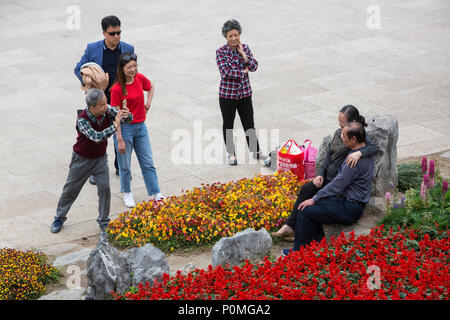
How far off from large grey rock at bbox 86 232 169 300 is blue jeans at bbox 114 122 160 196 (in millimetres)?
Answer: 2270

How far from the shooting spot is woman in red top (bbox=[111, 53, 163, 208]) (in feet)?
26.9

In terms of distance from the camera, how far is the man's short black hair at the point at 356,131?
709 centimetres

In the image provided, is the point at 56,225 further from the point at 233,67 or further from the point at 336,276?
the point at 336,276

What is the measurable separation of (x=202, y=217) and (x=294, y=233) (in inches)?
40.4

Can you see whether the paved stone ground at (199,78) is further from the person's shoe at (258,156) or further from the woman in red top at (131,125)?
the woman in red top at (131,125)

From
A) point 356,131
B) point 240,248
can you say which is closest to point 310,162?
point 356,131

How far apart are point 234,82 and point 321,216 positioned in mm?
3138

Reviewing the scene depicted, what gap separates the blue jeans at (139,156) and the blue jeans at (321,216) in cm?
231

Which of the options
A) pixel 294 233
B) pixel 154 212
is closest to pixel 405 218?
pixel 294 233

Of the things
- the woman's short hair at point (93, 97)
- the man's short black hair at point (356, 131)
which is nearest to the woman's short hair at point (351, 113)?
the man's short black hair at point (356, 131)

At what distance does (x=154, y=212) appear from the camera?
7.86m

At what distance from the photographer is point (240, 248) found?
664cm

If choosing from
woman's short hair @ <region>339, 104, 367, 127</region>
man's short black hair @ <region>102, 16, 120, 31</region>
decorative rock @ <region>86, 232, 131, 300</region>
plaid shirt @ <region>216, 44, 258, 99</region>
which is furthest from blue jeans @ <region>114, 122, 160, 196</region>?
woman's short hair @ <region>339, 104, 367, 127</region>
